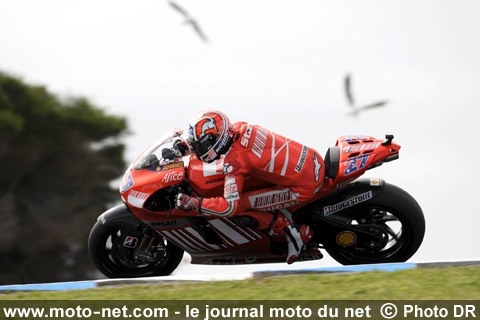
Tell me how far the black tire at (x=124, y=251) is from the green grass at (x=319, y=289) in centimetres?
81

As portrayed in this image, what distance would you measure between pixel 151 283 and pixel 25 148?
1160 centimetres

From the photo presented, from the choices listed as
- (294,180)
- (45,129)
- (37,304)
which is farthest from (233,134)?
(45,129)

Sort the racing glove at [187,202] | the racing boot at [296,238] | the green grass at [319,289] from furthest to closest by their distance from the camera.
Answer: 1. the racing boot at [296,238]
2. the racing glove at [187,202]
3. the green grass at [319,289]

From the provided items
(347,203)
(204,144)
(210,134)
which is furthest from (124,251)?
(347,203)

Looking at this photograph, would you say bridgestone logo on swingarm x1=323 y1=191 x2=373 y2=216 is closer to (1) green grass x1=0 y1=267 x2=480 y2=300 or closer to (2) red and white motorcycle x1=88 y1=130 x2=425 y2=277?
(2) red and white motorcycle x1=88 y1=130 x2=425 y2=277

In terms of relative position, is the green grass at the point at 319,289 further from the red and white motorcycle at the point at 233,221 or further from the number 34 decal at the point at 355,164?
the number 34 decal at the point at 355,164

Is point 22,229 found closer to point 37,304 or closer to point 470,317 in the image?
point 37,304

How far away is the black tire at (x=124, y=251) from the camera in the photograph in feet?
23.1

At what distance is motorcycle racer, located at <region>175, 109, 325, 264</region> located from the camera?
21.2ft

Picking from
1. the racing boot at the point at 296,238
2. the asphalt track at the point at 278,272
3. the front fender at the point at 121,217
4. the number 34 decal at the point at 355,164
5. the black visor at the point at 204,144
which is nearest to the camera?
the asphalt track at the point at 278,272

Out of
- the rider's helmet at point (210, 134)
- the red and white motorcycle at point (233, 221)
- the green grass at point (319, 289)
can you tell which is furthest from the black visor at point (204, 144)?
the green grass at point (319, 289)

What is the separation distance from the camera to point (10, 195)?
54.6 feet

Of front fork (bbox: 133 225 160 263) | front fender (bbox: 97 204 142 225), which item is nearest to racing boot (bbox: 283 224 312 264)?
front fork (bbox: 133 225 160 263)

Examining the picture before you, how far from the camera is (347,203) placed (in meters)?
6.91
